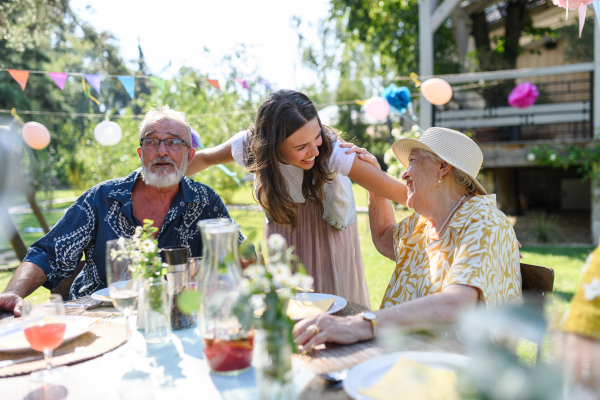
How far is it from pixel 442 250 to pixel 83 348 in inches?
54.9

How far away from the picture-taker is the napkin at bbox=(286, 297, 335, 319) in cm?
157

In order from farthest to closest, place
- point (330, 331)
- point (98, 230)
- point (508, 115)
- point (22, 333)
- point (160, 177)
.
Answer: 1. point (508, 115)
2. point (160, 177)
3. point (98, 230)
4. point (22, 333)
5. point (330, 331)

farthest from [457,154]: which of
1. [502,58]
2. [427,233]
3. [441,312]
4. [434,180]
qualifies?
[502,58]

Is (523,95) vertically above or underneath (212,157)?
above

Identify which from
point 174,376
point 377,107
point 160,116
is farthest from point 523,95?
point 174,376

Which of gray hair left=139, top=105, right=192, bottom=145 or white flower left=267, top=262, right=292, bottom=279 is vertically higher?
gray hair left=139, top=105, right=192, bottom=145

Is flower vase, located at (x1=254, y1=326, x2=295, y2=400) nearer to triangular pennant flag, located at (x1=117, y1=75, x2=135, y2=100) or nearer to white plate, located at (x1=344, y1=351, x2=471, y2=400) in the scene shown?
white plate, located at (x1=344, y1=351, x2=471, y2=400)

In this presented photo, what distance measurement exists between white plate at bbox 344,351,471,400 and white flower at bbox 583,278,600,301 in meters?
0.33

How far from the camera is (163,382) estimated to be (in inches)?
46.4

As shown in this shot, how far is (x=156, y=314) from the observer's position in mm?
1413

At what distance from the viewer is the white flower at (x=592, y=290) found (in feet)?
3.61

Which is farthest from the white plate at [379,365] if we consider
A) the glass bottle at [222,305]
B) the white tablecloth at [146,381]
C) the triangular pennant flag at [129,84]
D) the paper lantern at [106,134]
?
the paper lantern at [106,134]

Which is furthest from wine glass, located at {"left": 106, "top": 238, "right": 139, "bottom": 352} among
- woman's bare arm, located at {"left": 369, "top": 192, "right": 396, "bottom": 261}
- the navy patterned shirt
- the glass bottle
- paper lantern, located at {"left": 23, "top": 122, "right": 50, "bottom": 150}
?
paper lantern, located at {"left": 23, "top": 122, "right": 50, "bottom": 150}

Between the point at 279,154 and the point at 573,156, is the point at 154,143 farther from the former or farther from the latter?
the point at 573,156
